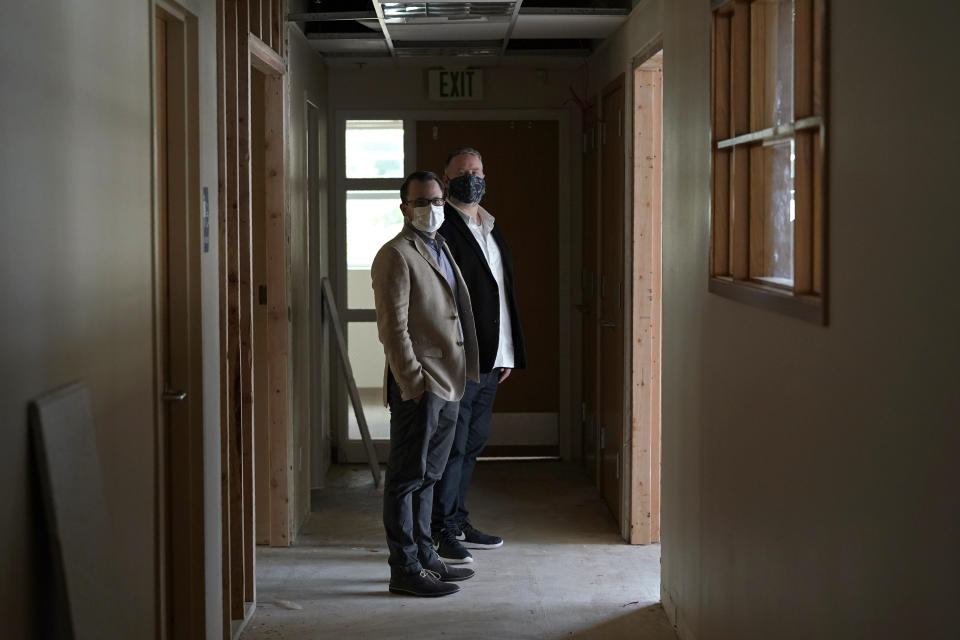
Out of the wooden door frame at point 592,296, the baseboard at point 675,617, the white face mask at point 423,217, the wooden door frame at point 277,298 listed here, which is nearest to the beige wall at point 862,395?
the baseboard at point 675,617

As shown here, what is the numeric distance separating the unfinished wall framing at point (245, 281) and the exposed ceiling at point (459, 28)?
0.60 m

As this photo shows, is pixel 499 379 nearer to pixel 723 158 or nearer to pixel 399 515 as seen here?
pixel 399 515

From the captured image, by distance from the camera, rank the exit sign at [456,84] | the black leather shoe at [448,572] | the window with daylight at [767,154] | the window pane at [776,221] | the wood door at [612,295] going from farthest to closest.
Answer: the exit sign at [456,84], the wood door at [612,295], the black leather shoe at [448,572], the window pane at [776,221], the window with daylight at [767,154]

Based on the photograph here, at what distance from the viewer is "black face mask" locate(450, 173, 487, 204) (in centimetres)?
512

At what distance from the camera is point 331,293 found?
667cm

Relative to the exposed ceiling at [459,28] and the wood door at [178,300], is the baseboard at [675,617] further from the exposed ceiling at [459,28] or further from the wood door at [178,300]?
the exposed ceiling at [459,28]

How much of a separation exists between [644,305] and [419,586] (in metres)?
1.68

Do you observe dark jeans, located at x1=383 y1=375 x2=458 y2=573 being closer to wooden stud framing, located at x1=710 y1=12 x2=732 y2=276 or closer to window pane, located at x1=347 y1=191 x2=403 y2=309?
wooden stud framing, located at x1=710 y1=12 x2=732 y2=276

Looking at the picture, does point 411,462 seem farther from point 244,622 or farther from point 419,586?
point 244,622

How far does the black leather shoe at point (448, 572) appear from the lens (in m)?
4.74

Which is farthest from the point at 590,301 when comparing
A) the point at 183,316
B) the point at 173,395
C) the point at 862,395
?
the point at 862,395

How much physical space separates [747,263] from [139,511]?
181cm

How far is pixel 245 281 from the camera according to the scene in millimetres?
4348

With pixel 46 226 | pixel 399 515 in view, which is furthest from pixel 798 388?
pixel 399 515
